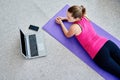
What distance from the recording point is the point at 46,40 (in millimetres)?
1760

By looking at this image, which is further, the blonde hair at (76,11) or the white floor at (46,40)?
the white floor at (46,40)

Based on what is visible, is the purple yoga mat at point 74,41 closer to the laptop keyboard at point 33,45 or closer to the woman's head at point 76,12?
the laptop keyboard at point 33,45

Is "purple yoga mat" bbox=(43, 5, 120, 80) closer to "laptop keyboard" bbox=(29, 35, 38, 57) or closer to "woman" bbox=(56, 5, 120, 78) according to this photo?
"woman" bbox=(56, 5, 120, 78)

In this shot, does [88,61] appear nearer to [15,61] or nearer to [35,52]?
[35,52]

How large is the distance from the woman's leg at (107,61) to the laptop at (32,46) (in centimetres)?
47

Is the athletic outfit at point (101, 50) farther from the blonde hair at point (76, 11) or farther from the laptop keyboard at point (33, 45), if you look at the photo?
the laptop keyboard at point (33, 45)

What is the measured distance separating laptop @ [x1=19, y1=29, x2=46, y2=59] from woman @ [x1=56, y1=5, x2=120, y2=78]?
271mm

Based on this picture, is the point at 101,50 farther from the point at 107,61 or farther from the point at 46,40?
the point at 46,40

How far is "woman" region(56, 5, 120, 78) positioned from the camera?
156cm

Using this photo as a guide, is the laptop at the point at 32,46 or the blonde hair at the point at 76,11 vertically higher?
the blonde hair at the point at 76,11

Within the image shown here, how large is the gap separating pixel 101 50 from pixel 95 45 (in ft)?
0.21

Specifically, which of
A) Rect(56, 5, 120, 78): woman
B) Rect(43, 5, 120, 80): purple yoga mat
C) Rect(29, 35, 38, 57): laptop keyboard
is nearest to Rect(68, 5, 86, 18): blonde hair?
Rect(56, 5, 120, 78): woman

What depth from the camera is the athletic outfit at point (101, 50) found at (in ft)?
5.15

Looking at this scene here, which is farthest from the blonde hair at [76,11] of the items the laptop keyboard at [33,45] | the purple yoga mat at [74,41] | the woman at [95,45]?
the laptop keyboard at [33,45]
